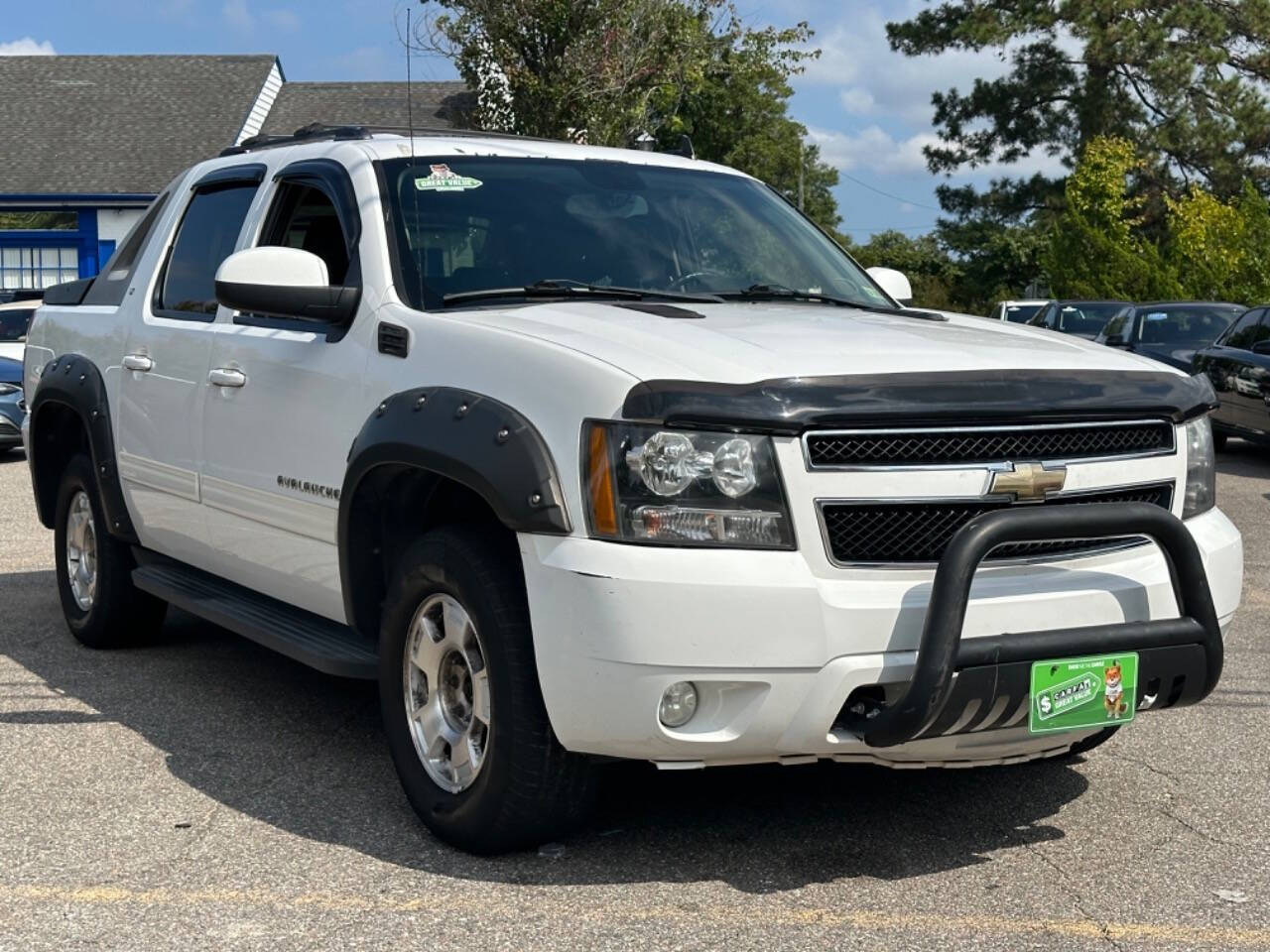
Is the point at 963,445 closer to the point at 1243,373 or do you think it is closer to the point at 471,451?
the point at 471,451

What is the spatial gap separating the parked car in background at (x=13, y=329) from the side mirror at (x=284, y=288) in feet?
38.6

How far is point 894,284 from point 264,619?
2505 millimetres

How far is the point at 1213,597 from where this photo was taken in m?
4.62

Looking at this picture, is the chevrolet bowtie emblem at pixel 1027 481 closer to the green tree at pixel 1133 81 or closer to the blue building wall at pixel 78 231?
the blue building wall at pixel 78 231

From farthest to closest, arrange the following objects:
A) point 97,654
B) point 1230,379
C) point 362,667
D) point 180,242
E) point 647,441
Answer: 1. point 1230,379
2. point 97,654
3. point 180,242
4. point 362,667
5. point 647,441

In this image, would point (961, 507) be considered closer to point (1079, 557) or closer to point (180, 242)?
point (1079, 557)

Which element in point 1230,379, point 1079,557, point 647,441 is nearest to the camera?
point 647,441

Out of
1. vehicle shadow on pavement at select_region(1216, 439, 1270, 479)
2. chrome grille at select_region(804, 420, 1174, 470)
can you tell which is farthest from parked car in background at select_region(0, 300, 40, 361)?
chrome grille at select_region(804, 420, 1174, 470)

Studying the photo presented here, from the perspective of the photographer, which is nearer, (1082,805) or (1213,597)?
(1213,597)

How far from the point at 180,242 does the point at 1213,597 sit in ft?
13.5

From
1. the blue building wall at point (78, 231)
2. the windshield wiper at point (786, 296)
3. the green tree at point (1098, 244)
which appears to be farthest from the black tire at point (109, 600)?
the green tree at point (1098, 244)

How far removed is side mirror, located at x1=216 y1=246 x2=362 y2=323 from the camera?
5.07 meters

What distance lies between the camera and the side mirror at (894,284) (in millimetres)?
6156

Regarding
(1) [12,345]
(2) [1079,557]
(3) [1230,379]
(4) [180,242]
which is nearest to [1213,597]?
(2) [1079,557]
